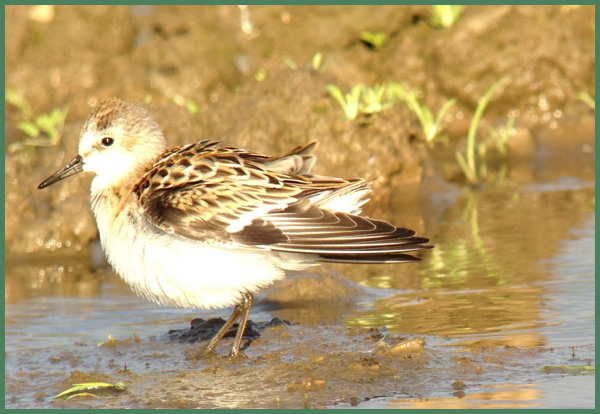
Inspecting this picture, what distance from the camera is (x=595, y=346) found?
255 inches

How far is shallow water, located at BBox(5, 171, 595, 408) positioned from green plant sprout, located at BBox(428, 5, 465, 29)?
528 cm

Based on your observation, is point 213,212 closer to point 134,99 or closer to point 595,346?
point 595,346

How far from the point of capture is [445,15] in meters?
14.6

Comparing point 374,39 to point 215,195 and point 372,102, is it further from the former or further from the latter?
point 215,195

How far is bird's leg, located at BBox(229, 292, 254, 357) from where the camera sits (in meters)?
6.85

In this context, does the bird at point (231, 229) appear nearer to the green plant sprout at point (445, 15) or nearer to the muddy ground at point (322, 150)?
the muddy ground at point (322, 150)

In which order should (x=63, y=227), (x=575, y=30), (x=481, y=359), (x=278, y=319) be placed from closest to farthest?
(x=481, y=359), (x=278, y=319), (x=63, y=227), (x=575, y=30)

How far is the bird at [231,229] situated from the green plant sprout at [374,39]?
8.31m

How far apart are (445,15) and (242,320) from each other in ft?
29.1

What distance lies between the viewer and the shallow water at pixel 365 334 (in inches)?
234

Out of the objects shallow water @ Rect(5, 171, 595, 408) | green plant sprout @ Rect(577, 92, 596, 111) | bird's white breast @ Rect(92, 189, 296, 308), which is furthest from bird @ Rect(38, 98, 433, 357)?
green plant sprout @ Rect(577, 92, 596, 111)

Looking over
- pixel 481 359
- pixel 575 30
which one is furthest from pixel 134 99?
pixel 481 359

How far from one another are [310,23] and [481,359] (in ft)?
33.1

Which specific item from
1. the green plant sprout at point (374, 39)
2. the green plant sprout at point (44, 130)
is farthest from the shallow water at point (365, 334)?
the green plant sprout at point (374, 39)
